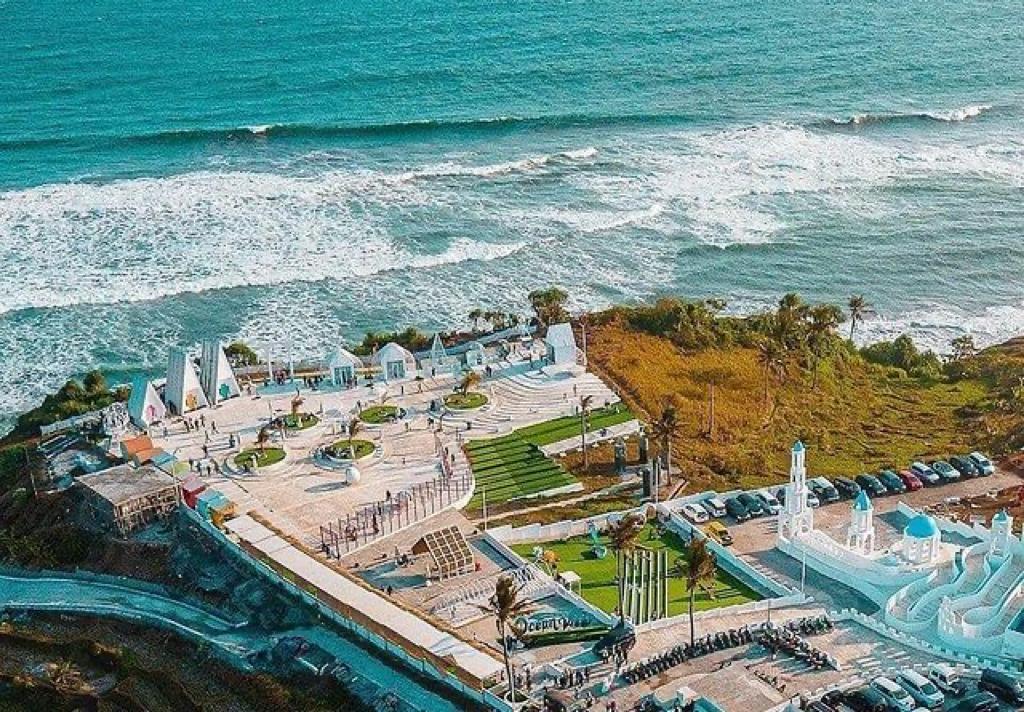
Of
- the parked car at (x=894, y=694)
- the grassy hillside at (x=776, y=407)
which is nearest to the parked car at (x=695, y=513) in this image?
the grassy hillside at (x=776, y=407)

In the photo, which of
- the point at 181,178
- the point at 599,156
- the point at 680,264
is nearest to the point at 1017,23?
the point at 599,156

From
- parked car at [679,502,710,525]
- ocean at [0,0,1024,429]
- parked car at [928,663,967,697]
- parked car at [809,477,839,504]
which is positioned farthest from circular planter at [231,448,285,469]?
parked car at [928,663,967,697]

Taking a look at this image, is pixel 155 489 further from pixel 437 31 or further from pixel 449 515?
pixel 437 31

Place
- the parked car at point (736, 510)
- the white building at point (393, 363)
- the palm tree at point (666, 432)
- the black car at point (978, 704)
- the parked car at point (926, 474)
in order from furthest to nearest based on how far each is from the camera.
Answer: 1. the white building at point (393, 363)
2. the parked car at point (926, 474)
3. the palm tree at point (666, 432)
4. the parked car at point (736, 510)
5. the black car at point (978, 704)

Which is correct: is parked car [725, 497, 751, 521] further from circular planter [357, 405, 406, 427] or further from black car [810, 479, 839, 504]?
circular planter [357, 405, 406, 427]

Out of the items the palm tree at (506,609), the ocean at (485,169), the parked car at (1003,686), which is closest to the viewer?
the palm tree at (506,609)

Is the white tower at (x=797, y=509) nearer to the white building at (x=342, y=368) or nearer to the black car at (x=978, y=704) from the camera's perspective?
the black car at (x=978, y=704)

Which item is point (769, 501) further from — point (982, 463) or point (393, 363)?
point (393, 363)
